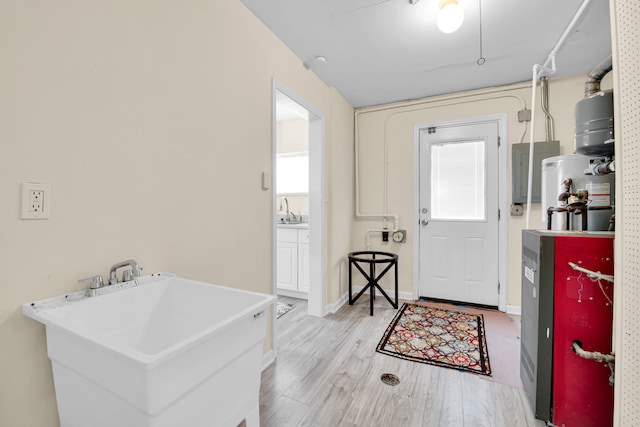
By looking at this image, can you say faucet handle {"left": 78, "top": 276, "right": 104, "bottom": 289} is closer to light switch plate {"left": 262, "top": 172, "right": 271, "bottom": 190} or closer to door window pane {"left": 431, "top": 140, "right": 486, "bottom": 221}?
light switch plate {"left": 262, "top": 172, "right": 271, "bottom": 190}

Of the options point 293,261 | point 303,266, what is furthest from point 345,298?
point 293,261

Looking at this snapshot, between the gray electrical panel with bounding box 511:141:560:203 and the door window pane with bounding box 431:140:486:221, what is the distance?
11.3 inches

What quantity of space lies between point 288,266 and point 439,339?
5.82ft

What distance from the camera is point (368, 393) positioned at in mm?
1723

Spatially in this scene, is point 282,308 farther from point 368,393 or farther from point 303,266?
point 368,393

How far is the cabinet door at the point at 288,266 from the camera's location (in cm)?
335

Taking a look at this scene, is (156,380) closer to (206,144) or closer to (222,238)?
(222,238)

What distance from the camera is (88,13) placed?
3.46ft

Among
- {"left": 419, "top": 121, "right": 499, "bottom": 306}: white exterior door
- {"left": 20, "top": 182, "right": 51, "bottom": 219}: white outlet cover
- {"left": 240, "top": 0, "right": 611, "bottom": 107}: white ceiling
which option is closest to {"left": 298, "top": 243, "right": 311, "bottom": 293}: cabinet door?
{"left": 419, "top": 121, "right": 499, "bottom": 306}: white exterior door

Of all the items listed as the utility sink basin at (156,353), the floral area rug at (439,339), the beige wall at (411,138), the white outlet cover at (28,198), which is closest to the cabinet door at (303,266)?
the beige wall at (411,138)

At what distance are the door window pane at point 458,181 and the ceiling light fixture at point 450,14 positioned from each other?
1765 mm

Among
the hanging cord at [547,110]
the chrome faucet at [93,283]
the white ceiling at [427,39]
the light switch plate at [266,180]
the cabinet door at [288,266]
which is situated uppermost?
the white ceiling at [427,39]

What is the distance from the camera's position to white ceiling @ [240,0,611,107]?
184 cm

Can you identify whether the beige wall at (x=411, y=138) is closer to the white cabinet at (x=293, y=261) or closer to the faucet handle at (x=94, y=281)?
the white cabinet at (x=293, y=261)
